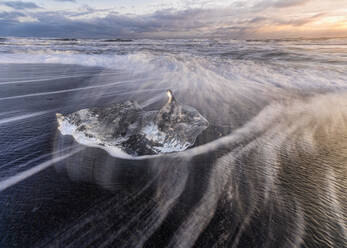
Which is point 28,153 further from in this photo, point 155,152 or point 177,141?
point 177,141

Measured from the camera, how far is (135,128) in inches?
109

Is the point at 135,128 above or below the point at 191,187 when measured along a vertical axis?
above

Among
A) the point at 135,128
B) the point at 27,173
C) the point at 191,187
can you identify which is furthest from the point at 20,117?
the point at 191,187

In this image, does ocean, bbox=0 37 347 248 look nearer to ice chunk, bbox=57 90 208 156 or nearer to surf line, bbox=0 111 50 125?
surf line, bbox=0 111 50 125

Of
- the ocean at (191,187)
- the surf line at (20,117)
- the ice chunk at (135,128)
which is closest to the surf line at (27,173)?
the ocean at (191,187)

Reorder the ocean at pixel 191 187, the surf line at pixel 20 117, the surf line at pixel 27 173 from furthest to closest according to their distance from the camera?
the surf line at pixel 20 117
the surf line at pixel 27 173
the ocean at pixel 191 187

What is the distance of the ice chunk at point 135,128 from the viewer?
2578 mm

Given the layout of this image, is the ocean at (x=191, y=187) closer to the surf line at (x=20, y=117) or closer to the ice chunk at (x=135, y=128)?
the surf line at (x=20, y=117)

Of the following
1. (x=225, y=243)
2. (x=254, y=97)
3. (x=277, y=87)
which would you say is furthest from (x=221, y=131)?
(x=277, y=87)

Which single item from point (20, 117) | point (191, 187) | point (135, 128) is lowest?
point (20, 117)

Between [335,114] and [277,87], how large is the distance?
2.39 metres

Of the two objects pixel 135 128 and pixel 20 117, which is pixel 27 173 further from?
pixel 20 117

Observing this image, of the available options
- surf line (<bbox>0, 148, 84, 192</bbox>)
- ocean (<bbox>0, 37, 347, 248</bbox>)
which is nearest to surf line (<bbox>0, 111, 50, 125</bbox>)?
ocean (<bbox>0, 37, 347, 248</bbox>)

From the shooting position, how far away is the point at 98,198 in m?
1.82
